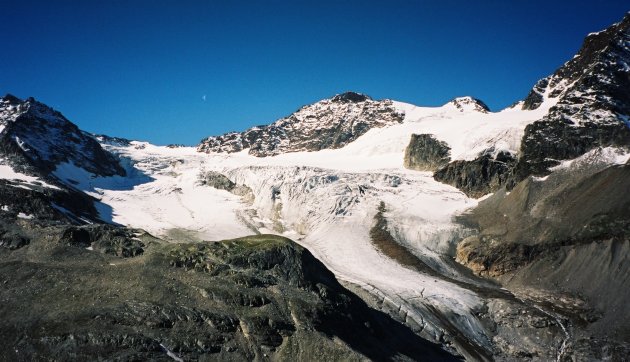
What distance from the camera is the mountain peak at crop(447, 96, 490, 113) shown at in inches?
6132

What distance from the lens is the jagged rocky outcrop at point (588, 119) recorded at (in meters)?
84.6

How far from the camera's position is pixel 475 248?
235ft

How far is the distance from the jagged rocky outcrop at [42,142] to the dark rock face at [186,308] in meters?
66.2

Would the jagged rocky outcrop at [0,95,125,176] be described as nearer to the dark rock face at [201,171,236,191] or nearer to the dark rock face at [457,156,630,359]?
the dark rock face at [201,171,236,191]

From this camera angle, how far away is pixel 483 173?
96.6 metres

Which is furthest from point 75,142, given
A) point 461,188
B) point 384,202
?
point 461,188

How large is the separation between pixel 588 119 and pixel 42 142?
393ft

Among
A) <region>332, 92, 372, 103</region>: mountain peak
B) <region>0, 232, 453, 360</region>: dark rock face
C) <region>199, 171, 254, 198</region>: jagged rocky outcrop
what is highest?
<region>332, 92, 372, 103</region>: mountain peak

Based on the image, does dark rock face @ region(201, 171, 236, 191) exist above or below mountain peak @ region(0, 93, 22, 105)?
below

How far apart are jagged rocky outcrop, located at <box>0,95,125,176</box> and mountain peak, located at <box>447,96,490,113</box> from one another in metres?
103

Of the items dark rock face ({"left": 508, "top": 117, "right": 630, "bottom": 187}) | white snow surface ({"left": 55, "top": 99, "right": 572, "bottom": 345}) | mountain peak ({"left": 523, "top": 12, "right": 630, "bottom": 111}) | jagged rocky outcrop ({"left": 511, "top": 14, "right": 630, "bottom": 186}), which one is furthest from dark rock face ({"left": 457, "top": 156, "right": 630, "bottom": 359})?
mountain peak ({"left": 523, "top": 12, "right": 630, "bottom": 111})

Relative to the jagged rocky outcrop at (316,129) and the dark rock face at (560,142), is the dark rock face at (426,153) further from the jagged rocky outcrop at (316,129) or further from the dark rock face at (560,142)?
the jagged rocky outcrop at (316,129)

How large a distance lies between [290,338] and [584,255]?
4183 cm

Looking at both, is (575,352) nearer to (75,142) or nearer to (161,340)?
(161,340)
